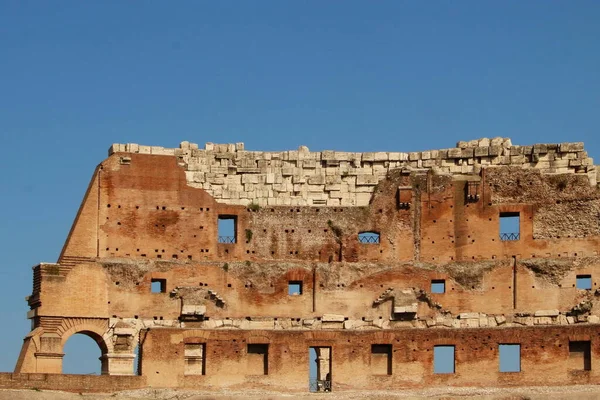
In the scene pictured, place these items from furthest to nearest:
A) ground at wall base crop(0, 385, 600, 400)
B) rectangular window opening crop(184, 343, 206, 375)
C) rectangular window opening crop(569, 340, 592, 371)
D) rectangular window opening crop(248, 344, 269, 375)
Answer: rectangular window opening crop(184, 343, 206, 375) < rectangular window opening crop(248, 344, 269, 375) < rectangular window opening crop(569, 340, 592, 371) < ground at wall base crop(0, 385, 600, 400)

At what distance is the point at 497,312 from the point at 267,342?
795cm

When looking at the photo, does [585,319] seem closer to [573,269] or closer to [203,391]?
[573,269]

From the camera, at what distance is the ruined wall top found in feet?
176

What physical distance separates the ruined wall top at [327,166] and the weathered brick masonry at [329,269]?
48 millimetres

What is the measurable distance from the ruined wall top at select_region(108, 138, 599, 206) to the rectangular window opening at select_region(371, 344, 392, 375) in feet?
20.2

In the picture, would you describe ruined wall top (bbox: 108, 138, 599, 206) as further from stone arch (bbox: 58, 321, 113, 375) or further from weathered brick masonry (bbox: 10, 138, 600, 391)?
stone arch (bbox: 58, 321, 113, 375)

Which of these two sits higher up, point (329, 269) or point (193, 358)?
point (329, 269)

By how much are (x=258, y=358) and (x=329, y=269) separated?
4693mm

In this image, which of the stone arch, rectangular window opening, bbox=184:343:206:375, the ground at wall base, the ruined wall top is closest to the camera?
the ground at wall base

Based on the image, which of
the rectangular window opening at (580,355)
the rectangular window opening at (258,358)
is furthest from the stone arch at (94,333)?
the rectangular window opening at (580,355)

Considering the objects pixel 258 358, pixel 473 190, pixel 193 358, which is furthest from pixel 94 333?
pixel 473 190

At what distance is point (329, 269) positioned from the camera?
52938 mm

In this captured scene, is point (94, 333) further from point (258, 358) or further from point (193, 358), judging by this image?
point (258, 358)

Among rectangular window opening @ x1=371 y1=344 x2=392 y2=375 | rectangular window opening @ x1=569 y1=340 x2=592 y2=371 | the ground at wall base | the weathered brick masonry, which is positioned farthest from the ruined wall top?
the ground at wall base
